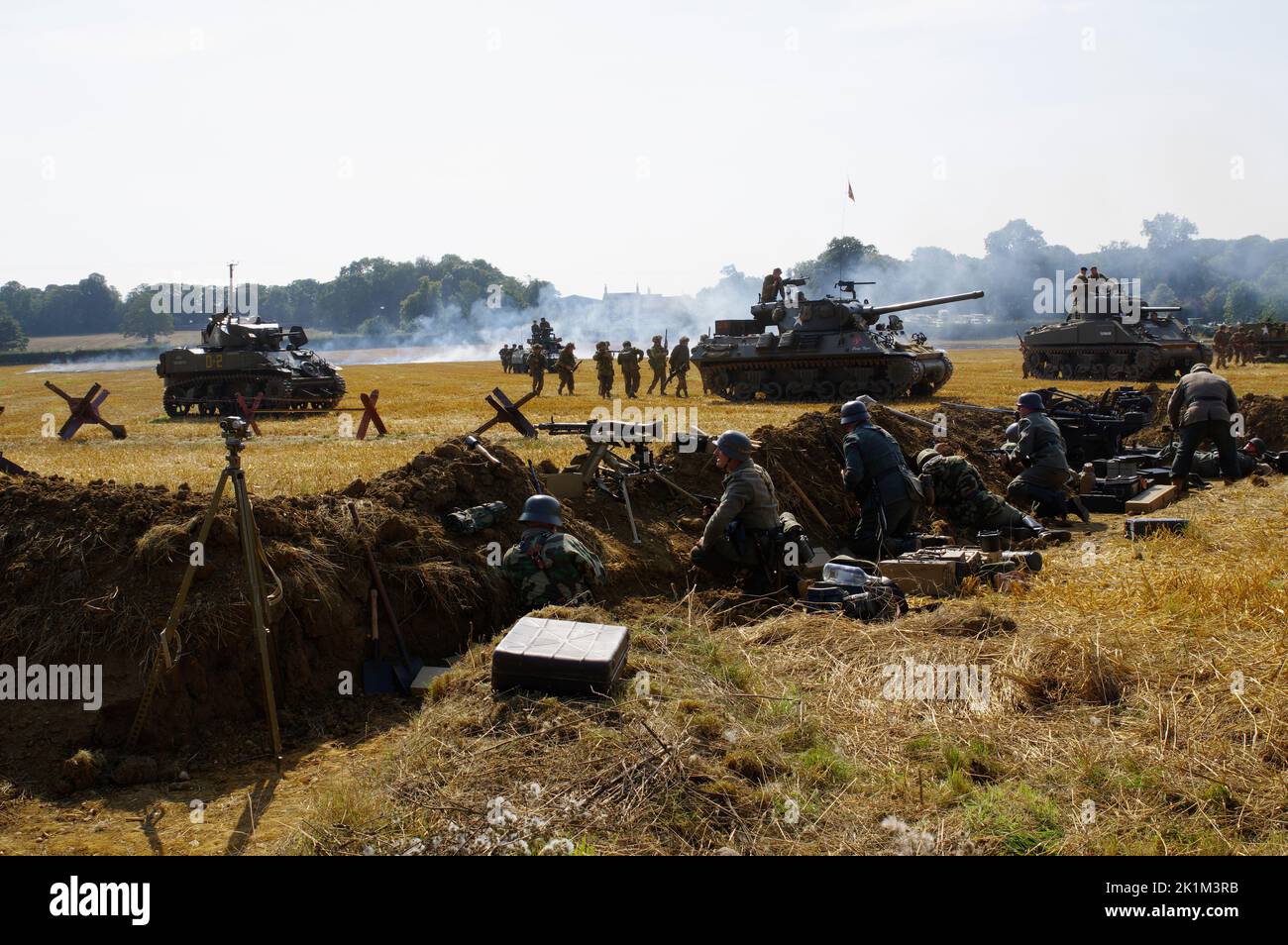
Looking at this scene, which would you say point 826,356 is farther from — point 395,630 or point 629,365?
point 395,630

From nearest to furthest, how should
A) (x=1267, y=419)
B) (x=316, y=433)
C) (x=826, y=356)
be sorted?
(x=1267, y=419) → (x=316, y=433) → (x=826, y=356)

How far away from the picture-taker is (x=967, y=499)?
445 inches

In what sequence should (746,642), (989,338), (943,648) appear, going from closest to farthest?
1. (943,648)
2. (746,642)
3. (989,338)

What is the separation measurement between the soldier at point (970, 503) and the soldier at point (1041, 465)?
1.94 ft

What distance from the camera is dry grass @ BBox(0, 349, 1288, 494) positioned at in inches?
474

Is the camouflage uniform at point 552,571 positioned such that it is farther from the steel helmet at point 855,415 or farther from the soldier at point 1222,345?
the soldier at point 1222,345

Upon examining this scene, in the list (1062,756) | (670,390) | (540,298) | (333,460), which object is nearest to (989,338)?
(540,298)

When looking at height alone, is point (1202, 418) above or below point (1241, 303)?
below

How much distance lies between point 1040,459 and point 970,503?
55.0 inches

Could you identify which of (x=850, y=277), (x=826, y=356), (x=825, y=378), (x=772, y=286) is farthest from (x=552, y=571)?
(x=850, y=277)

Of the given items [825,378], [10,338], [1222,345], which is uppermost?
[10,338]

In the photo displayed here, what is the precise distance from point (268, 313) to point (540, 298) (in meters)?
33.0

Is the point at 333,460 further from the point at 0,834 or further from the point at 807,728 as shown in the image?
the point at 807,728
